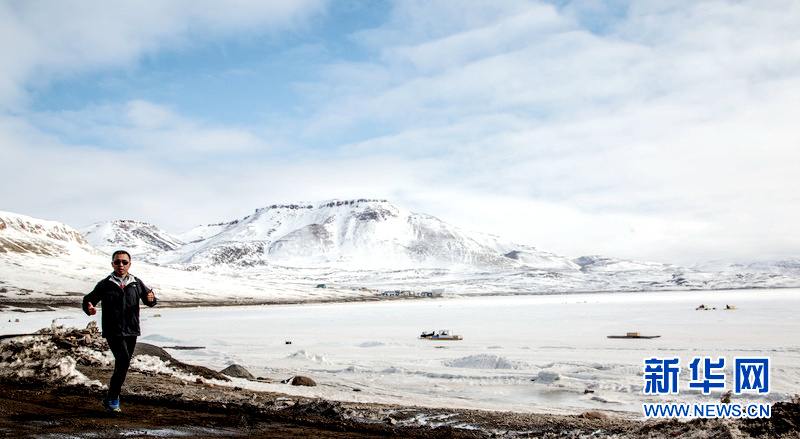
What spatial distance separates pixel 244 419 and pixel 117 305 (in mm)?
2291

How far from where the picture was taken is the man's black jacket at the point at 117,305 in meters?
7.46

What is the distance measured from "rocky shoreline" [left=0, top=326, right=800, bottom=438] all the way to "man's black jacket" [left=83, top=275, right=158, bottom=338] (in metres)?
1.14

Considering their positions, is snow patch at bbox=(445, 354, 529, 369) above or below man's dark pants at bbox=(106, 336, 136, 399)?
below

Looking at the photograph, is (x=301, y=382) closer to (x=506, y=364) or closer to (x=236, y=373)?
(x=236, y=373)

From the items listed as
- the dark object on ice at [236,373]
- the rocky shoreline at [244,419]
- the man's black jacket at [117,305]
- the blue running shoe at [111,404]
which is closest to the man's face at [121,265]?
the man's black jacket at [117,305]

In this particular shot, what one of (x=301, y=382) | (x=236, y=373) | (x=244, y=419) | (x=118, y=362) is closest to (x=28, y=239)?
(x=236, y=373)

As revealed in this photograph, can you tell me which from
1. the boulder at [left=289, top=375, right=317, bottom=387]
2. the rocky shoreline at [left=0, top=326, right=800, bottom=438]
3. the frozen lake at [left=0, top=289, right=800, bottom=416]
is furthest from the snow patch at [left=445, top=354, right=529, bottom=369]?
the rocky shoreline at [left=0, top=326, right=800, bottom=438]

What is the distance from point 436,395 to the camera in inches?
576

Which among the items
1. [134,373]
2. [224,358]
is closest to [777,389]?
[134,373]

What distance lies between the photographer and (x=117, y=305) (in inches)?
297

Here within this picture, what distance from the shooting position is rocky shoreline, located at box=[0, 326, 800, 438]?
6.52 m

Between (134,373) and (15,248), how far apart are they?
142360 millimetres

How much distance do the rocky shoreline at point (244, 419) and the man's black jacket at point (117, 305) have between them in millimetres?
1144

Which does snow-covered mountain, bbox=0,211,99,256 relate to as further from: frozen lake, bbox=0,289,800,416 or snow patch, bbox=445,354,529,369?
snow patch, bbox=445,354,529,369
